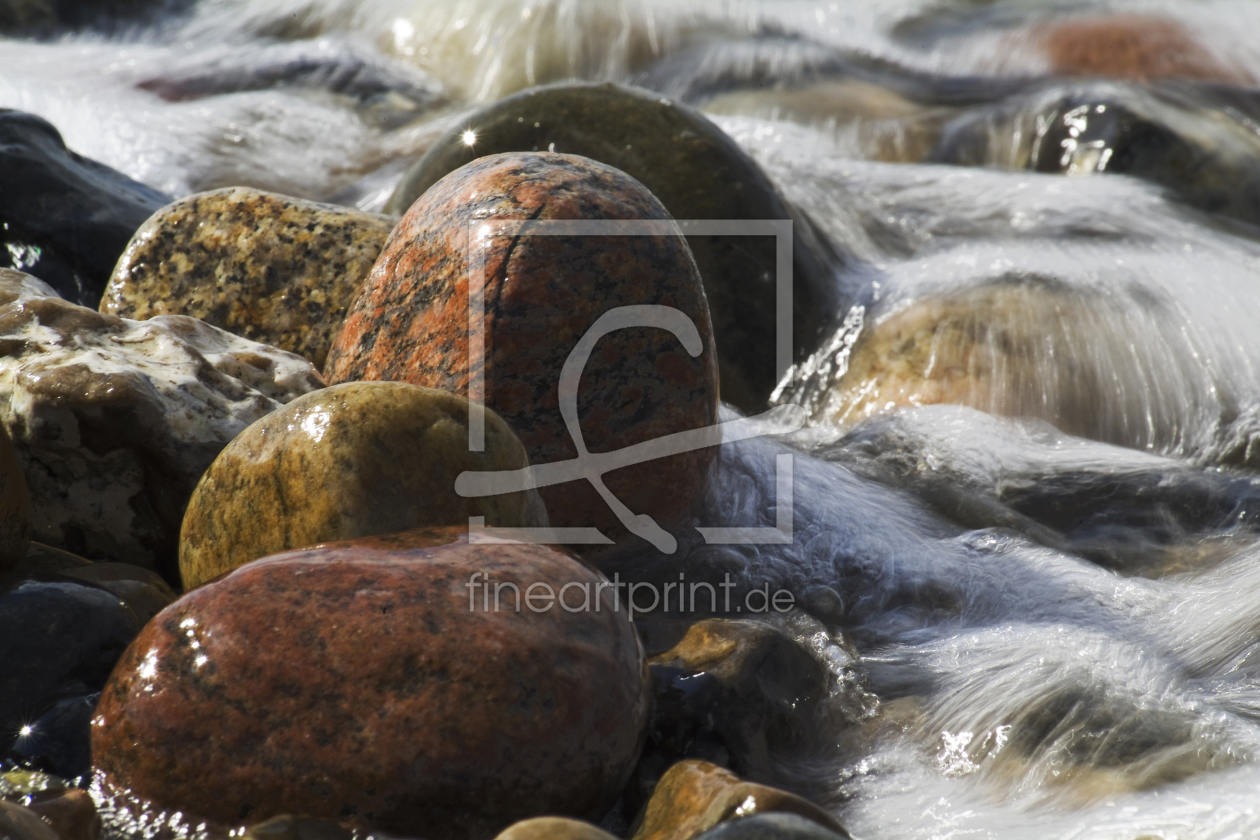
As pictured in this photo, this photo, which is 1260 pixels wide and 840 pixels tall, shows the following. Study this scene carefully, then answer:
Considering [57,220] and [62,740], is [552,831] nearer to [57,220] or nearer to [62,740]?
[62,740]

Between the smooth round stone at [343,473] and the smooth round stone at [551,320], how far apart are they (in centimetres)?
41

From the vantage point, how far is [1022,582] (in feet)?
11.2

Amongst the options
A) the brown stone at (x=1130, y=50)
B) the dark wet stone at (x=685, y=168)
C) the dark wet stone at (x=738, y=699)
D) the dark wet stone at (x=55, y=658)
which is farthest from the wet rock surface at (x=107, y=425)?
the brown stone at (x=1130, y=50)

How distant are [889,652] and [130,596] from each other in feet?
6.49

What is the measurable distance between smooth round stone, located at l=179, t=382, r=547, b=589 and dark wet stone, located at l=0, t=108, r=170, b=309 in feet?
7.98

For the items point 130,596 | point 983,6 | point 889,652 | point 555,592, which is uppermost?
point 983,6

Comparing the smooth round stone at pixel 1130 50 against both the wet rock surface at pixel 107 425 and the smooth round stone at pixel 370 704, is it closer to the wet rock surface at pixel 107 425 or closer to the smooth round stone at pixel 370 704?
the wet rock surface at pixel 107 425

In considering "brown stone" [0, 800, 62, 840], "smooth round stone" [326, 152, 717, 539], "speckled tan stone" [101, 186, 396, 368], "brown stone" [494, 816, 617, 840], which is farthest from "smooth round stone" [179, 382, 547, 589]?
"speckled tan stone" [101, 186, 396, 368]

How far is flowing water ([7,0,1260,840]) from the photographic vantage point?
267 centimetres

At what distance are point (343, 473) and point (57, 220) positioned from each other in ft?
9.60

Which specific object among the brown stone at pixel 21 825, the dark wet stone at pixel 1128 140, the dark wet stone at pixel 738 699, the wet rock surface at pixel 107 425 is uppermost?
the dark wet stone at pixel 1128 140

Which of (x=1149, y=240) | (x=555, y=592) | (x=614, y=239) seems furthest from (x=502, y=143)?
(x=1149, y=240)

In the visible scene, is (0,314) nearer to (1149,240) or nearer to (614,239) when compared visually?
(614,239)

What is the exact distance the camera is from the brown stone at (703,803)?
196cm
